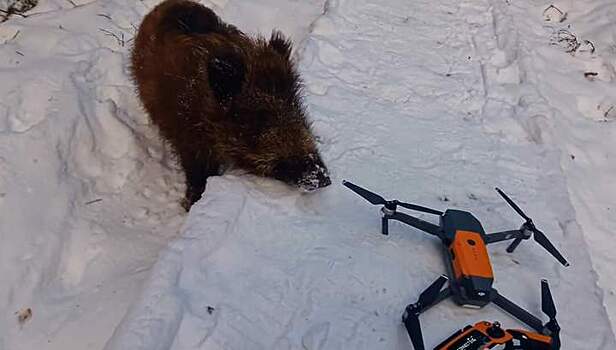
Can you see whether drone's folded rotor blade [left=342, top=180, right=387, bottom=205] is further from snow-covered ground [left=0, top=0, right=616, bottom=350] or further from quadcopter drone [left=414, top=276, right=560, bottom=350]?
quadcopter drone [left=414, top=276, right=560, bottom=350]

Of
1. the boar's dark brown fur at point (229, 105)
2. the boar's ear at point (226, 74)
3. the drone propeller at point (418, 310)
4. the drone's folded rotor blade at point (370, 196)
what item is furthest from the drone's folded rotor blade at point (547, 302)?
the boar's ear at point (226, 74)

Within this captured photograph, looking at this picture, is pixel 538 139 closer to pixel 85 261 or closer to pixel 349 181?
pixel 349 181

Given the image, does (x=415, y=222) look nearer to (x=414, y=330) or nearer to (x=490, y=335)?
(x=414, y=330)

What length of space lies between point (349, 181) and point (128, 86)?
7.19ft

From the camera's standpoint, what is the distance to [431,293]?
2.71m

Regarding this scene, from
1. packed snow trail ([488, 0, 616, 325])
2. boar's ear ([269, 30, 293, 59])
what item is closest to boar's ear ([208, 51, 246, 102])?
boar's ear ([269, 30, 293, 59])

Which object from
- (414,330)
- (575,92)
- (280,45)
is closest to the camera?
(414,330)

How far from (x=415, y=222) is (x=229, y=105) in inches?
51.4

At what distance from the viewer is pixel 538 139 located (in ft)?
14.1

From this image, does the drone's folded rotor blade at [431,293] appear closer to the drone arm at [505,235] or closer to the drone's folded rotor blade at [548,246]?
the drone arm at [505,235]

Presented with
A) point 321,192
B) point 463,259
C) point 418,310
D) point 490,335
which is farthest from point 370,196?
point 490,335

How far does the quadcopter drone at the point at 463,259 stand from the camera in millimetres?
2664

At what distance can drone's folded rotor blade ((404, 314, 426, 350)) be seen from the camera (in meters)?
2.50

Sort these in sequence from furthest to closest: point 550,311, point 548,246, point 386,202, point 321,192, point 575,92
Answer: point 575,92 < point 321,192 < point 386,202 < point 548,246 < point 550,311
